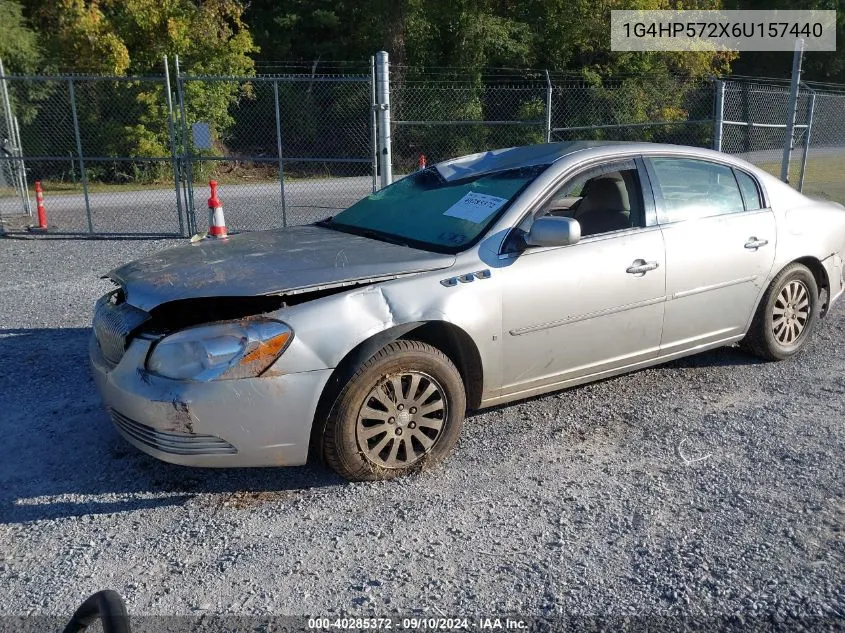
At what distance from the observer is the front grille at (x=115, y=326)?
12.3 ft

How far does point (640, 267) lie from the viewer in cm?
452

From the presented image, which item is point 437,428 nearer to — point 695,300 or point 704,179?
point 695,300

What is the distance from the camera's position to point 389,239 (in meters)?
4.50

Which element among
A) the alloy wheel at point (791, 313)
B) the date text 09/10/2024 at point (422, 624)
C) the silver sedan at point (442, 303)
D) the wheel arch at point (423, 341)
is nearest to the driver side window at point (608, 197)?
the silver sedan at point (442, 303)

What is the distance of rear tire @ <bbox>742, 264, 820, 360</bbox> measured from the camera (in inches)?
211

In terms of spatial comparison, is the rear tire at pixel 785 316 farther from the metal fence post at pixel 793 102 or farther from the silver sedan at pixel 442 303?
the metal fence post at pixel 793 102

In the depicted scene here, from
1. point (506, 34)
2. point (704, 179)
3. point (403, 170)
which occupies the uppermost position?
point (506, 34)

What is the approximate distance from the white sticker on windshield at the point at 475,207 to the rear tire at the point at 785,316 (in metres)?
2.25

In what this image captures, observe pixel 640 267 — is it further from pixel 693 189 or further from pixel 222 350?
pixel 222 350

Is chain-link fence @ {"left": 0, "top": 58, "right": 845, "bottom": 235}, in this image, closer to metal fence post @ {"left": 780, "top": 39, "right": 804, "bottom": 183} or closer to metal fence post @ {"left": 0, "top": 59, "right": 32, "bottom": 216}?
metal fence post @ {"left": 0, "top": 59, "right": 32, "bottom": 216}

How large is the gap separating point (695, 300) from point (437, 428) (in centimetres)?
202

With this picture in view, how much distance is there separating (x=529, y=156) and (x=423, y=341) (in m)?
1.56

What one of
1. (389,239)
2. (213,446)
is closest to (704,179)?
(389,239)

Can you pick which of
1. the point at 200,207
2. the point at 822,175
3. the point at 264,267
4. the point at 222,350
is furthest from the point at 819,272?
the point at 822,175
